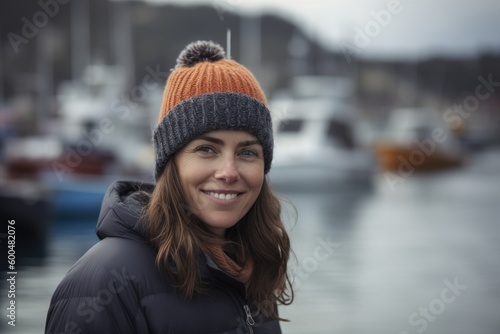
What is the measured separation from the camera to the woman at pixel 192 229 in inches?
58.2

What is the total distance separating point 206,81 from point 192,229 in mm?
310

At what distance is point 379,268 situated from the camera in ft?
36.1

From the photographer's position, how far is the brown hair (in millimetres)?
1568

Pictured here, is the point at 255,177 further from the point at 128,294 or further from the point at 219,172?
the point at 128,294

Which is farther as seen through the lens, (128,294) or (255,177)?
(255,177)

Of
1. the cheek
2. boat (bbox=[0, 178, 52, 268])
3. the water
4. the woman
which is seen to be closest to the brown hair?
the woman

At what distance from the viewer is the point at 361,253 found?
488 inches

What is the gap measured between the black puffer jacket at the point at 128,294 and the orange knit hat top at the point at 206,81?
0.24m

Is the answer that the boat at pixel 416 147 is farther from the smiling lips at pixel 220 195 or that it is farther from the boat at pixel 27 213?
the smiling lips at pixel 220 195

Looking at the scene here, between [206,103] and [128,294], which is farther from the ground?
[206,103]

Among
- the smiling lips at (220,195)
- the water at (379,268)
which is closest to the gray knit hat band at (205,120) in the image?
the smiling lips at (220,195)

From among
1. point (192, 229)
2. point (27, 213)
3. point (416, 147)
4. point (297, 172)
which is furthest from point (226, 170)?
point (416, 147)

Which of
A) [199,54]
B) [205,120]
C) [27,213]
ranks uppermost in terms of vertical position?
[199,54]

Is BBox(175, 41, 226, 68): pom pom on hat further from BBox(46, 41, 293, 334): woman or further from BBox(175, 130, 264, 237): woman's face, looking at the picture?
BBox(175, 130, 264, 237): woman's face
